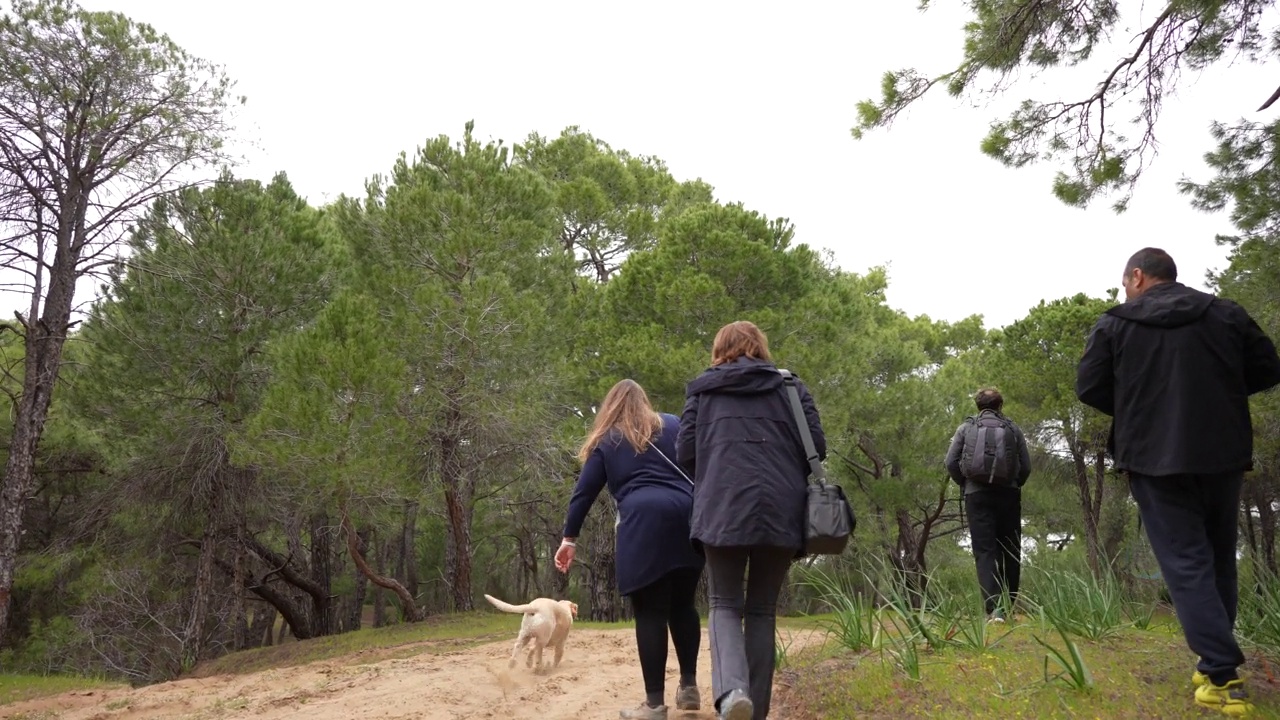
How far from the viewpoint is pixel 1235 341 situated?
3391 mm

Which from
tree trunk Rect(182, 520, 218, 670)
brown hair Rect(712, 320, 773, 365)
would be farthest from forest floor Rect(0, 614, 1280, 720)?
tree trunk Rect(182, 520, 218, 670)

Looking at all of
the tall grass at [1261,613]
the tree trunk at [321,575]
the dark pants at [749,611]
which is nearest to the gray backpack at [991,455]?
the tall grass at [1261,613]

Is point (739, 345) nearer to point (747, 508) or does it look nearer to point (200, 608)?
point (747, 508)

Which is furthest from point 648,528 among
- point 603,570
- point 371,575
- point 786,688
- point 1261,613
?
point 603,570

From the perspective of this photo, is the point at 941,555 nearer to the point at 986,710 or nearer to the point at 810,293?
the point at 810,293

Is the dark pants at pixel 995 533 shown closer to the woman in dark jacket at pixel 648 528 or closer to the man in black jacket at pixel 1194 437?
the man in black jacket at pixel 1194 437

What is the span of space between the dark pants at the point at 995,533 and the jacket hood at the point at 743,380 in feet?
8.29

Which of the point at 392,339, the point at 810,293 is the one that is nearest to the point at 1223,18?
the point at 810,293

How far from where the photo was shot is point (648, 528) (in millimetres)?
3992

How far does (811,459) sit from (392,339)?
10.2 meters

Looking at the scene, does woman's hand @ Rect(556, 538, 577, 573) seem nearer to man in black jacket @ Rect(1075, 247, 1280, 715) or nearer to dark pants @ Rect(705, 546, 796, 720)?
dark pants @ Rect(705, 546, 796, 720)

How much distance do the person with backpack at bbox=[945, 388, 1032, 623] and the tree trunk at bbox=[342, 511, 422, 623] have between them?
8.52 metres

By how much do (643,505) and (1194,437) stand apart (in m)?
2.18

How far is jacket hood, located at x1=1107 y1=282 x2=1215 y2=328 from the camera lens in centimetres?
340
